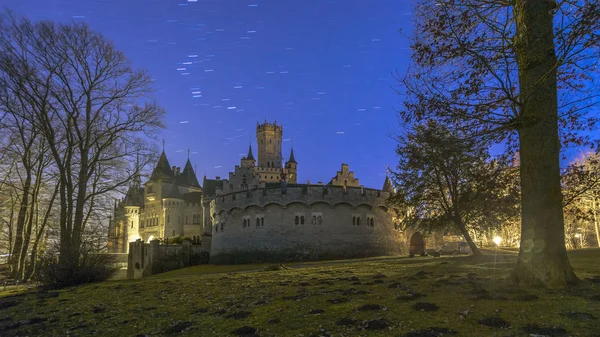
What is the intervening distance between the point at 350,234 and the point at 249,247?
8.53 meters

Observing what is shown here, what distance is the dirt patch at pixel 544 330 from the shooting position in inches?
258

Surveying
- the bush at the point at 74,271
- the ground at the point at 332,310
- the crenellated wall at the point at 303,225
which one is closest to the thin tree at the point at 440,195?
the ground at the point at 332,310

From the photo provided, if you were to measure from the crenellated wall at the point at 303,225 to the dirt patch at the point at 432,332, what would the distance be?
2569 cm

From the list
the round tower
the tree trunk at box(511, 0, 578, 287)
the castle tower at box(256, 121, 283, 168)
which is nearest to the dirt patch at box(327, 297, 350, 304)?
the tree trunk at box(511, 0, 578, 287)

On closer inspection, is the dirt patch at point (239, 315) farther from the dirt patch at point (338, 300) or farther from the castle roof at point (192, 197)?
the castle roof at point (192, 197)

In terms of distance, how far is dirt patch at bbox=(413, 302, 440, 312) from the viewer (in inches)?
339

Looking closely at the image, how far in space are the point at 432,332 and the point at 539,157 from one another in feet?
16.8

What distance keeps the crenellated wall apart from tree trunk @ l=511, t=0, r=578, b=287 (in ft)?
78.8

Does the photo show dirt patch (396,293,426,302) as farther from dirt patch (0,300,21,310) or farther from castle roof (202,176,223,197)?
→ castle roof (202,176,223,197)

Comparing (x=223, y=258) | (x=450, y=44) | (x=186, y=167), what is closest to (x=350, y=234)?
(x=223, y=258)

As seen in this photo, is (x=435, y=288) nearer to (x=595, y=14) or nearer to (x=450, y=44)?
(x=450, y=44)

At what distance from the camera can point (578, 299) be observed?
26.6 ft

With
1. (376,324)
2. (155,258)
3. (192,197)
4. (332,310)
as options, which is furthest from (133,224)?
(376,324)

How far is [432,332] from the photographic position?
7.17m
